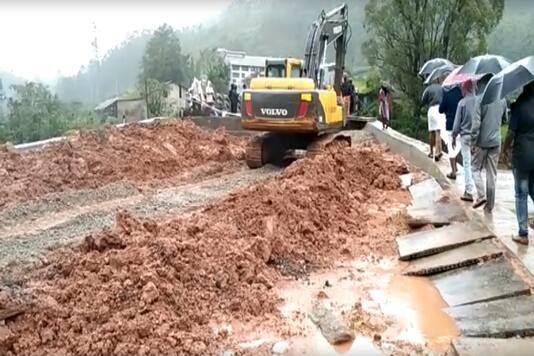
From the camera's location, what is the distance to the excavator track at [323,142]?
12014mm

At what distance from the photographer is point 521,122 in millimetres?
5332

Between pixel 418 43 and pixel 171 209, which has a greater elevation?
pixel 418 43

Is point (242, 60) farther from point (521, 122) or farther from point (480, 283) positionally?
point (480, 283)

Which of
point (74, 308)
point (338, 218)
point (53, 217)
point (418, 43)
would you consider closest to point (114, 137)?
point (53, 217)

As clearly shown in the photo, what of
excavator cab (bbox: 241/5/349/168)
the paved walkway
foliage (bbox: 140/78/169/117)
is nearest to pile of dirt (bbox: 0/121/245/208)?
excavator cab (bbox: 241/5/349/168)

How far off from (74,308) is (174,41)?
3946 centimetres

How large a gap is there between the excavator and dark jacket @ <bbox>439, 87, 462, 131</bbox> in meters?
3.70

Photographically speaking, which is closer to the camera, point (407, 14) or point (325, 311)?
point (325, 311)

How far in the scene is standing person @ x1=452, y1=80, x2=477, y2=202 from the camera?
270 inches

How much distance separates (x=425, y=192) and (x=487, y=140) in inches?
96.0

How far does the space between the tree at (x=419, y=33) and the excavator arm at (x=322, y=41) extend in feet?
42.2

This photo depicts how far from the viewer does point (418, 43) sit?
→ 26.0 m

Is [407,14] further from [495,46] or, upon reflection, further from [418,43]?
[495,46]

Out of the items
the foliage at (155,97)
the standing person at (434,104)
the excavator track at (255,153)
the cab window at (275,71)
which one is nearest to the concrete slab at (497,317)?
the standing person at (434,104)
